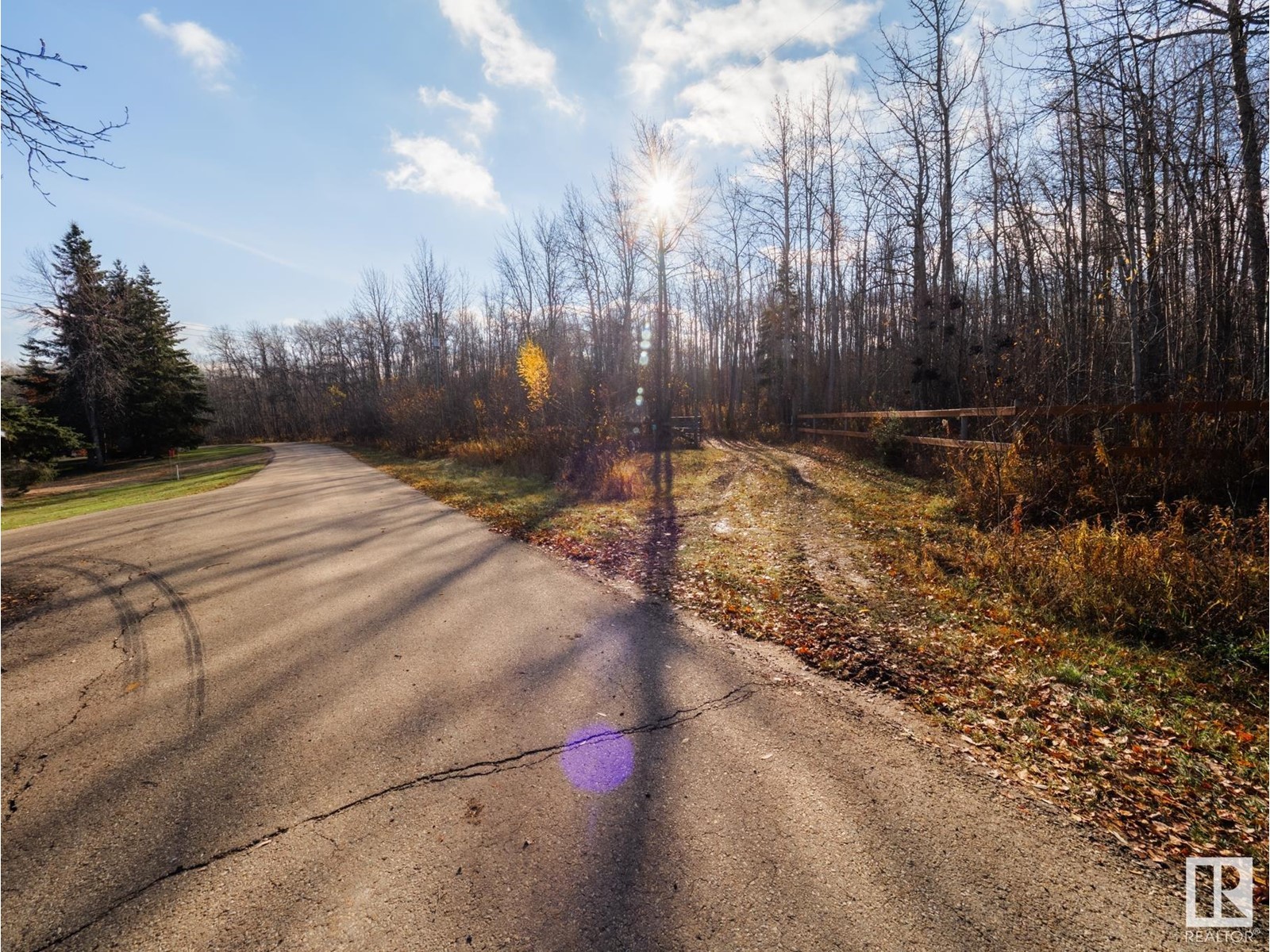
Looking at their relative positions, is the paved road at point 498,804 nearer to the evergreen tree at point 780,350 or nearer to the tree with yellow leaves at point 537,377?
the tree with yellow leaves at point 537,377

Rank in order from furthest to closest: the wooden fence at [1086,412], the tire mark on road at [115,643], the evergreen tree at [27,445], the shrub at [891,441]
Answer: the evergreen tree at [27,445], the shrub at [891,441], the wooden fence at [1086,412], the tire mark on road at [115,643]

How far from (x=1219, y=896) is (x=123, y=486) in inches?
1033

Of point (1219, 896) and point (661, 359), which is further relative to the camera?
point (661, 359)

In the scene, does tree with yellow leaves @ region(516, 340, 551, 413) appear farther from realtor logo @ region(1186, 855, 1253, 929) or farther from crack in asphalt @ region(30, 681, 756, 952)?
realtor logo @ region(1186, 855, 1253, 929)

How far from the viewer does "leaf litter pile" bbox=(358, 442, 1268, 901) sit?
8.39ft

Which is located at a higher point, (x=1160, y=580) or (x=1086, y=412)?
(x=1086, y=412)

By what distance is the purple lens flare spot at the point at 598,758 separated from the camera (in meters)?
2.74

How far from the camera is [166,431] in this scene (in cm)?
3116

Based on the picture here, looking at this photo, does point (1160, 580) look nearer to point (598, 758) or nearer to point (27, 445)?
point (598, 758)

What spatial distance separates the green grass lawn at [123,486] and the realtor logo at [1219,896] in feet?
55.3

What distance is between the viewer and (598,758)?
9.61 feet

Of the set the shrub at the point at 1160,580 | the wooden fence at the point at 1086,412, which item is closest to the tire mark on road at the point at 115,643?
the shrub at the point at 1160,580

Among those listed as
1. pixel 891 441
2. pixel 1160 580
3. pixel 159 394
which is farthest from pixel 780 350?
pixel 159 394

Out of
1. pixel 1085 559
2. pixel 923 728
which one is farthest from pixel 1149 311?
pixel 923 728
